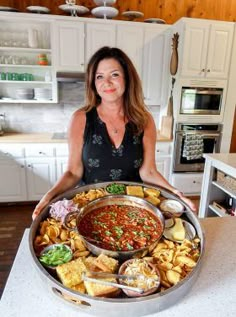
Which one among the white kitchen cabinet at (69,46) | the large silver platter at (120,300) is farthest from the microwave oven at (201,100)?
the large silver platter at (120,300)

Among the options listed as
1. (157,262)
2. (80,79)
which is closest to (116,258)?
(157,262)

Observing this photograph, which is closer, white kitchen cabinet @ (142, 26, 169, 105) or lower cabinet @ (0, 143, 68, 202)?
Result: lower cabinet @ (0, 143, 68, 202)

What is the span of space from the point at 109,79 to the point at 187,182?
2.40 metres

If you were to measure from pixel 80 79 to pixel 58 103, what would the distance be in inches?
25.9

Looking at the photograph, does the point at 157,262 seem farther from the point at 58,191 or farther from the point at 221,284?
the point at 58,191

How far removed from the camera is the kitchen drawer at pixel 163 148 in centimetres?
328

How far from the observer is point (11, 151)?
9.78ft

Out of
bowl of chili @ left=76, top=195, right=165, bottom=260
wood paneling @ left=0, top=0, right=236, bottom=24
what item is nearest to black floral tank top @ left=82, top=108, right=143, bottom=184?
bowl of chili @ left=76, top=195, right=165, bottom=260

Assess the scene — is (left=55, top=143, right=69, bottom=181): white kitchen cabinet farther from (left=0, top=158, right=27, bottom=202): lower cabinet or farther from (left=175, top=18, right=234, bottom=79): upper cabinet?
(left=175, top=18, right=234, bottom=79): upper cabinet

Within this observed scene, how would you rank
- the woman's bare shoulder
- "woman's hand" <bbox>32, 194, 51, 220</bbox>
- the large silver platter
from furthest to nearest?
the woman's bare shoulder < "woman's hand" <bbox>32, 194, 51, 220</bbox> < the large silver platter

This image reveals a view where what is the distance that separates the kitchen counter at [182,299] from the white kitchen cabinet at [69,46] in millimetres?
2625

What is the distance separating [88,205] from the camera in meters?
1.08

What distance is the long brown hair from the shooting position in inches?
56.3

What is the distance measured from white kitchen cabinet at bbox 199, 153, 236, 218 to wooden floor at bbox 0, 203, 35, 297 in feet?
6.24
